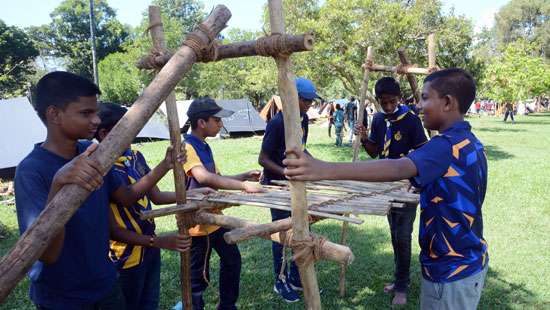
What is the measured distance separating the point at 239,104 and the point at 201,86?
1492cm

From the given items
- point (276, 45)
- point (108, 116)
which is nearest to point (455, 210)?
point (276, 45)

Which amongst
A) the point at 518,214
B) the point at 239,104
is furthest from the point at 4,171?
the point at 239,104

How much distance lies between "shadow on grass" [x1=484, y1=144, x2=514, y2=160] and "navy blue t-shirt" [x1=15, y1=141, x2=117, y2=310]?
1188 centimetres

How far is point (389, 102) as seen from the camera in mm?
3688

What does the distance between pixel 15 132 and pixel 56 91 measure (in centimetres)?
888

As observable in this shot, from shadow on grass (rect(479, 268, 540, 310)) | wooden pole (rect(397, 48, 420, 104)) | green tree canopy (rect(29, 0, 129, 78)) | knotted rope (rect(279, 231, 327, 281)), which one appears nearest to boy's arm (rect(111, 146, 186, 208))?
knotted rope (rect(279, 231, 327, 281))

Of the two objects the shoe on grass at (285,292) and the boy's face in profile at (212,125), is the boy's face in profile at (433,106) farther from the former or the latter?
the shoe on grass at (285,292)

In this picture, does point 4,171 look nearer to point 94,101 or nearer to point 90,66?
point 94,101

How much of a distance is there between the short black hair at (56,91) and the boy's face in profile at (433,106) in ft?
5.55

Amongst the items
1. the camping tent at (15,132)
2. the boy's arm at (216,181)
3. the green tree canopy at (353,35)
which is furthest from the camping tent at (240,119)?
the boy's arm at (216,181)

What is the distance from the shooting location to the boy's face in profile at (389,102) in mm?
3664

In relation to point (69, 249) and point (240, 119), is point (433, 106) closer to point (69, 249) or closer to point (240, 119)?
point (69, 249)

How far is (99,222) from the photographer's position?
2061 millimetres

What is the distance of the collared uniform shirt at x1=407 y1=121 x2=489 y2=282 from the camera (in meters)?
1.99
